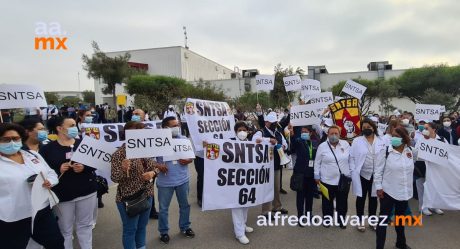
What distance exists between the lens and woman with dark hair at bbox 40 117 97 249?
3.92 meters

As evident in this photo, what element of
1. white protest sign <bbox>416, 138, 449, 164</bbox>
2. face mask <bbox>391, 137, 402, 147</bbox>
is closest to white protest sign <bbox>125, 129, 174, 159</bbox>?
face mask <bbox>391, 137, 402, 147</bbox>

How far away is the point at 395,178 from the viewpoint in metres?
4.52

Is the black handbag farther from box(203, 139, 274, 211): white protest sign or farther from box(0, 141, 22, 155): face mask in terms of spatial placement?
box(0, 141, 22, 155): face mask

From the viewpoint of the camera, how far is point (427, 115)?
32.4 feet

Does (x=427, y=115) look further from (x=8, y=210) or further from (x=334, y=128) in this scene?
(x=8, y=210)

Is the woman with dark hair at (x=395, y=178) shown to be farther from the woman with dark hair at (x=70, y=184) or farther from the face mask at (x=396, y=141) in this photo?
the woman with dark hair at (x=70, y=184)

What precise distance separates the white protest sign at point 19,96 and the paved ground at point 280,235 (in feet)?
8.75

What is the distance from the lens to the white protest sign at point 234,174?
512 cm

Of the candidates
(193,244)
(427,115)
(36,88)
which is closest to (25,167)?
(193,244)

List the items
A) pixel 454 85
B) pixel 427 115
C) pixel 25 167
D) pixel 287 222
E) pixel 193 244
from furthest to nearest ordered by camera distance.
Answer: pixel 454 85
pixel 427 115
pixel 287 222
pixel 193 244
pixel 25 167

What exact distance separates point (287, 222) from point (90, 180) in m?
3.66

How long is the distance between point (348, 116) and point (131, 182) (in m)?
5.39

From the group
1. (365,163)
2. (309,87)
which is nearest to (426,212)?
(365,163)

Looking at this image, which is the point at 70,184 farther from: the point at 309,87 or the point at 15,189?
the point at 309,87
